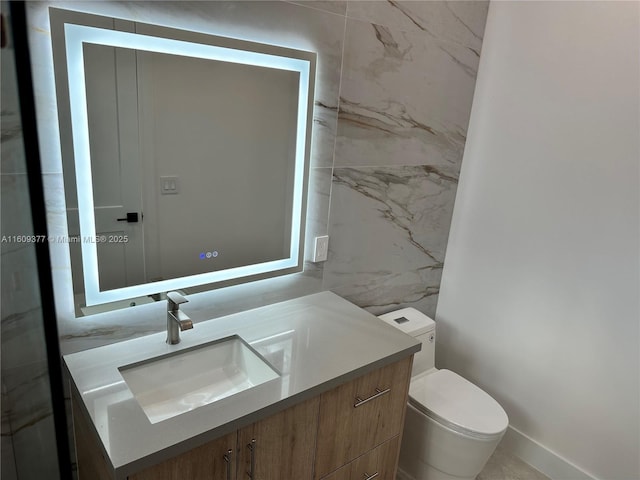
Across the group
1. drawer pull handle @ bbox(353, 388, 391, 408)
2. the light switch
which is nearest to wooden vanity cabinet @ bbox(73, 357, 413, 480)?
drawer pull handle @ bbox(353, 388, 391, 408)

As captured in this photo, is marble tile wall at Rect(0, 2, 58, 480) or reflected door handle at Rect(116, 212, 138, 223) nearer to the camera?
marble tile wall at Rect(0, 2, 58, 480)

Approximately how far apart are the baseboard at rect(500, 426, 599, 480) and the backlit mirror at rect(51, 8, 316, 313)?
1592 mm

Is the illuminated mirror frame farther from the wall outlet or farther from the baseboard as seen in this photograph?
the baseboard

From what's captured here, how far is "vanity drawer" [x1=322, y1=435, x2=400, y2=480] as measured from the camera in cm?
159

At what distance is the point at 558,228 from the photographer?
6.73 ft

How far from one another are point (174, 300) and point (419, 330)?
124cm

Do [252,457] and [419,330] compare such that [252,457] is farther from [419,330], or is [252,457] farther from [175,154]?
[419,330]

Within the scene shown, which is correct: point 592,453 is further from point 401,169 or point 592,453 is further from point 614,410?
point 401,169

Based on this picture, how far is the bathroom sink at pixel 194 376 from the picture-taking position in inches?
53.7

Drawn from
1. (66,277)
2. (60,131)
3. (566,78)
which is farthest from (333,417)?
(566,78)

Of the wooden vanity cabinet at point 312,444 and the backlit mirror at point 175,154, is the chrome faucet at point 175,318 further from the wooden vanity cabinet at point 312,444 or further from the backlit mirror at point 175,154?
the wooden vanity cabinet at point 312,444

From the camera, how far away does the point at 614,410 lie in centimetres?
199

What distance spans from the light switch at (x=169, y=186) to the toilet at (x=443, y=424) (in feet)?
4.00

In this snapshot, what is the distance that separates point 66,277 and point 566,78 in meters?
2.08
